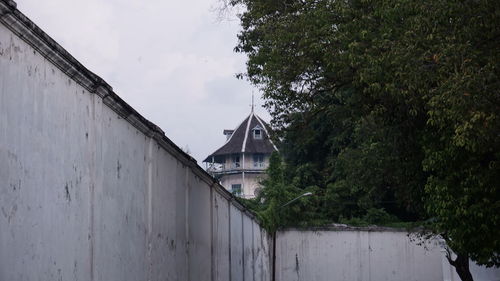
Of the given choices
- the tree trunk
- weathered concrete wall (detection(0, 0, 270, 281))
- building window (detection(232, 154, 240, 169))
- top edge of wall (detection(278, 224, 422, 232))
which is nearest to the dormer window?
building window (detection(232, 154, 240, 169))

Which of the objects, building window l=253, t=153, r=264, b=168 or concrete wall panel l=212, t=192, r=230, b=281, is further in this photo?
building window l=253, t=153, r=264, b=168

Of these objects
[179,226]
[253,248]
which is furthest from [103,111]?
[253,248]

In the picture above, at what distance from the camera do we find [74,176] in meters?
7.91

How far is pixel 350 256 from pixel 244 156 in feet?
130

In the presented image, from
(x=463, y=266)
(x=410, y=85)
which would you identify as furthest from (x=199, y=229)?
(x=463, y=266)

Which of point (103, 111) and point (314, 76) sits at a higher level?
point (314, 76)

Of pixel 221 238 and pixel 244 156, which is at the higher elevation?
pixel 244 156

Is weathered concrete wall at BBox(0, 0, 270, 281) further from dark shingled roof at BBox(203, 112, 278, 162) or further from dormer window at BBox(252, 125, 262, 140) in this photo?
dormer window at BBox(252, 125, 262, 140)

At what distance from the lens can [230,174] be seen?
7625cm

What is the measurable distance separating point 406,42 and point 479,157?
255 cm

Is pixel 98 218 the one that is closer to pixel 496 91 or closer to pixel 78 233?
pixel 78 233

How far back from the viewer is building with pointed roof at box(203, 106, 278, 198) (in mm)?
73938

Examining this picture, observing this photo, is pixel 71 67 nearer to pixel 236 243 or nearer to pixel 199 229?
pixel 199 229

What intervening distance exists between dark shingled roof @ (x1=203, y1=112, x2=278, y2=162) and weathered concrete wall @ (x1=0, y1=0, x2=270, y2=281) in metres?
59.6
